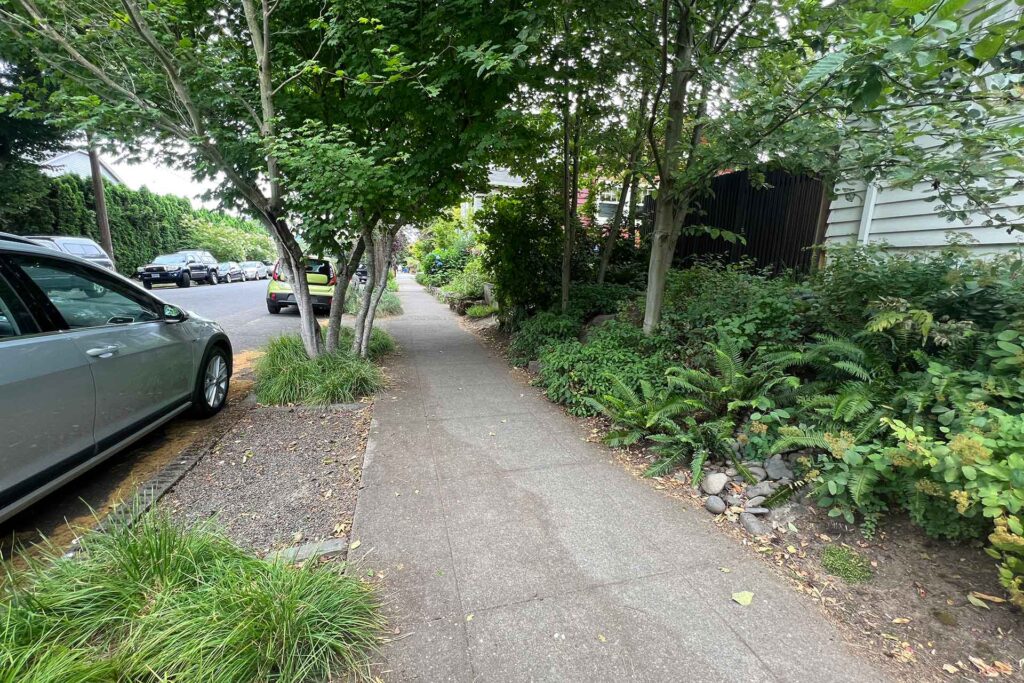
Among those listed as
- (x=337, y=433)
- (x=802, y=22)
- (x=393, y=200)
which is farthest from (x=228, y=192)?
(x=802, y=22)

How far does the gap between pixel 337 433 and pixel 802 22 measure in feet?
18.0

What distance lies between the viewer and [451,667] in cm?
191

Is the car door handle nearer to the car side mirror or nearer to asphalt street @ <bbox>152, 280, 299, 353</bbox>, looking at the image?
the car side mirror

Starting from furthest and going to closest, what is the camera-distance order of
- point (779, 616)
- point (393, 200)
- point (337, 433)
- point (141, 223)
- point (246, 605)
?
point (141, 223)
point (393, 200)
point (337, 433)
point (779, 616)
point (246, 605)

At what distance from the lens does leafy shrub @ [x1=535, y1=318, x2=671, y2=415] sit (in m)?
4.59

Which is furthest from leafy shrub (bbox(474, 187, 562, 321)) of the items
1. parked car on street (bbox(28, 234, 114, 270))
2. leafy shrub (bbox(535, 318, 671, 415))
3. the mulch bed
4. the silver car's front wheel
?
parked car on street (bbox(28, 234, 114, 270))

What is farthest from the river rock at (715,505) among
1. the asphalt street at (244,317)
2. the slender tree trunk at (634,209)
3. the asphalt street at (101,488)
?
the asphalt street at (244,317)

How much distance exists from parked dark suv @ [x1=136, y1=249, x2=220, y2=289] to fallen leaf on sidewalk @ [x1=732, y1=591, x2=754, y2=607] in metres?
24.2

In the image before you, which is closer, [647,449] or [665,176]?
[647,449]

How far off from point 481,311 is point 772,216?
620 centimetres

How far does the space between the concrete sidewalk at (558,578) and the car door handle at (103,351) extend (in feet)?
6.10

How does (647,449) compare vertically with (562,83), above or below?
below

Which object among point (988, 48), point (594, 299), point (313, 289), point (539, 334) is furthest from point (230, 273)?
point (988, 48)

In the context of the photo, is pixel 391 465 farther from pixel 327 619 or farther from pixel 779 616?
pixel 779 616
